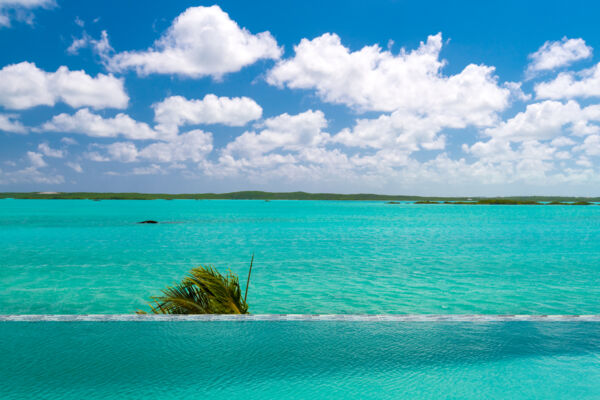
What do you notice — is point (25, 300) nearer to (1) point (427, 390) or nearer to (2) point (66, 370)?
(2) point (66, 370)

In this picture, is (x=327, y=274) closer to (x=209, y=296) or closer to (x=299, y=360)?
(x=209, y=296)

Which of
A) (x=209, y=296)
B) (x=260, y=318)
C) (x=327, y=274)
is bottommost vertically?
(x=327, y=274)

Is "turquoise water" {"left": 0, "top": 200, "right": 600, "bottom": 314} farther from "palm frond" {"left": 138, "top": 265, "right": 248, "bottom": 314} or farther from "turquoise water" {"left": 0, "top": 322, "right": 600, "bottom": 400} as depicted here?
"turquoise water" {"left": 0, "top": 322, "right": 600, "bottom": 400}

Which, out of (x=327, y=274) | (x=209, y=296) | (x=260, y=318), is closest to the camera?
(x=260, y=318)

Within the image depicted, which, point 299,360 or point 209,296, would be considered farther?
point 209,296

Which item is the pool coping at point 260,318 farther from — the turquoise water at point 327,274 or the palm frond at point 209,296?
the turquoise water at point 327,274

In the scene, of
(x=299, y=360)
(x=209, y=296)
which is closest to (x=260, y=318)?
(x=299, y=360)

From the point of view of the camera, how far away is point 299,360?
13.3 feet

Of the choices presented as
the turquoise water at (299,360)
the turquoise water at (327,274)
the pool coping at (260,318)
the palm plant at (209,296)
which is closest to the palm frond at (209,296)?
the palm plant at (209,296)

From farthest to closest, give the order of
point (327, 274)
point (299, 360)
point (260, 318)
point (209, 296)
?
point (327, 274) → point (209, 296) → point (260, 318) → point (299, 360)

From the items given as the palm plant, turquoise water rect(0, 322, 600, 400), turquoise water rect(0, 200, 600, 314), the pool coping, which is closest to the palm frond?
the palm plant

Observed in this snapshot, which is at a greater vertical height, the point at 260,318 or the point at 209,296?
the point at 260,318

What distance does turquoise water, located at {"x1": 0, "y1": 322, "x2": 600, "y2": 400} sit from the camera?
3580 mm

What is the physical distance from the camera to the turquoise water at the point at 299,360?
358 cm
